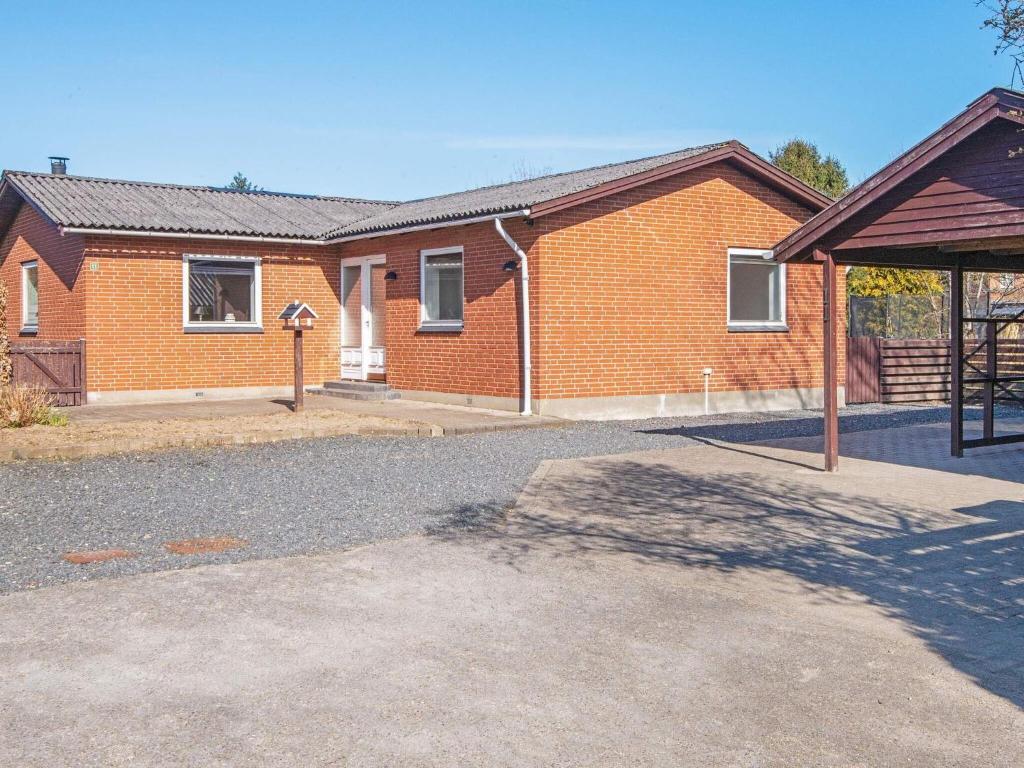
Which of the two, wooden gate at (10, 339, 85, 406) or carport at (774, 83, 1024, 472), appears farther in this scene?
wooden gate at (10, 339, 85, 406)

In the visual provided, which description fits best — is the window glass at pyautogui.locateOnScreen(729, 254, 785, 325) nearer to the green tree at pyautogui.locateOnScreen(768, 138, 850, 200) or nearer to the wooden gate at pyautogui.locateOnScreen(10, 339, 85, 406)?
the wooden gate at pyautogui.locateOnScreen(10, 339, 85, 406)

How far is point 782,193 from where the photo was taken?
62.5 feet

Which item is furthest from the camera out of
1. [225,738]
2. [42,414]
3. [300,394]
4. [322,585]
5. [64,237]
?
[64,237]

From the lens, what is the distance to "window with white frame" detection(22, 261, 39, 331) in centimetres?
2244

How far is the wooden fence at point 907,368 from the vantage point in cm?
2041

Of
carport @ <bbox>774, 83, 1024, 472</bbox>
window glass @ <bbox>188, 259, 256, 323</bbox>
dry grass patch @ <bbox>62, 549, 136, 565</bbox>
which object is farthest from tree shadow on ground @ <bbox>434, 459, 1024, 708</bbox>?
window glass @ <bbox>188, 259, 256, 323</bbox>

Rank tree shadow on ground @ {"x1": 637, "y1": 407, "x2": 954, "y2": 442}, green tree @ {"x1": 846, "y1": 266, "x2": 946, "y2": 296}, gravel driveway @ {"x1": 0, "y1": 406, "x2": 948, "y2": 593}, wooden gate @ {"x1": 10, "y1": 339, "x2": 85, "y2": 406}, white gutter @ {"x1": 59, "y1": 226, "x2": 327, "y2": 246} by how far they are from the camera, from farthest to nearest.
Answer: green tree @ {"x1": 846, "y1": 266, "x2": 946, "y2": 296}
white gutter @ {"x1": 59, "y1": 226, "x2": 327, "y2": 246}
wooden gate @ {"x1": 10, "y1": 339, "x2": 85, "y2": 406}
tree shadow on ground @ {"x1": 637, "y1": 407, "x2": 954, "y2": 442}
gravel driveway @ {"x1": 0, "y1": 406, "x2": 948, "y2": 593}

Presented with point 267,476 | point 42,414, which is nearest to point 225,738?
point 267,476

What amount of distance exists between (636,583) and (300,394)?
1066cm

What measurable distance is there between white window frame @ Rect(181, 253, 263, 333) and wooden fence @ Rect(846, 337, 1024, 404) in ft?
36.9

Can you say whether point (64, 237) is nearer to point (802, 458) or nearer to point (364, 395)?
point (364, 395)

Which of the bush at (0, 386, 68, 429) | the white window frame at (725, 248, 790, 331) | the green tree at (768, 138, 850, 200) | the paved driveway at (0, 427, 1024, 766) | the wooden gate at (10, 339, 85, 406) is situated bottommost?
Answer: the paved driveway at (0, 427, 1024, 766)

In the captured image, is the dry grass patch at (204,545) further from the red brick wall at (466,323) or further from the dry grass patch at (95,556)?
the red brick wall at (466,323)

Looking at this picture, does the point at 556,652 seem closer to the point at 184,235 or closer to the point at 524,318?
the point at 524,318
